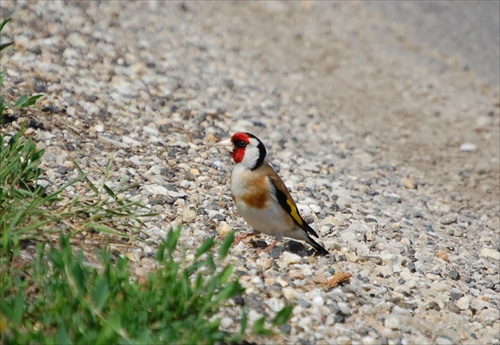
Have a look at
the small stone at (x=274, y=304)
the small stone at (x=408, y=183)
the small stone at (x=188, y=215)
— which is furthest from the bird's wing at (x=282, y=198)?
the small stone at (x=408, y=183)

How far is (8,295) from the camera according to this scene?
441 cm

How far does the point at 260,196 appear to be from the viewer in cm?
564

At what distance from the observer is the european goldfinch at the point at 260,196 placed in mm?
5633

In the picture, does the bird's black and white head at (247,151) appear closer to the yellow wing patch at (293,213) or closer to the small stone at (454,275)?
the yellow wing patch at (293,213)

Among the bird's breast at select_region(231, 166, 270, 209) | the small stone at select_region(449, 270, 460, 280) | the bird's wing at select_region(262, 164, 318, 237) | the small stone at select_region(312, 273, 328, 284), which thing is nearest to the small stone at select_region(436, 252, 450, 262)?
the small stone at select_region(449, 270, 460, 280)

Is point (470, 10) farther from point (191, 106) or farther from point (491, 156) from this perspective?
point (191, 106)

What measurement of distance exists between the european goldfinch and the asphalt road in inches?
270

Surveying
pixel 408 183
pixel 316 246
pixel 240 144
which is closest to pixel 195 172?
pixel 240 144

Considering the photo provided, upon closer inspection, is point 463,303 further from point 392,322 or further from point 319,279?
point 319,279

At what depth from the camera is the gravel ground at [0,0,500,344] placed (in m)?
5.42

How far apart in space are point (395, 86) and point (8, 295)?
25.2ft

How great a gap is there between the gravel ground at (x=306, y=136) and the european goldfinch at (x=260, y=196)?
0.19 m

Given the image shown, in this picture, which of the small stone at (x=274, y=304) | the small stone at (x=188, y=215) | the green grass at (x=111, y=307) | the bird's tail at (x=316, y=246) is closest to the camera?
the green grass at (x=111, y=307)

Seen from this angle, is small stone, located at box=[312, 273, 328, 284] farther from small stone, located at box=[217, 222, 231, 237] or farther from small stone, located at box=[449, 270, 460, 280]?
small stone, located at box=[449, 270, 460, 280]
